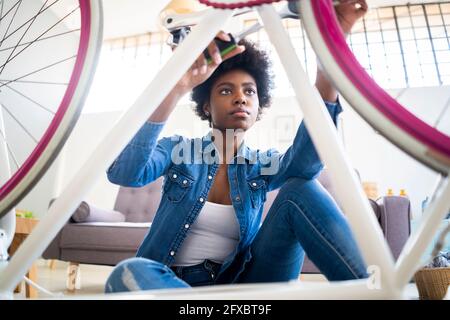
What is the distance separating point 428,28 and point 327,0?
208 cm

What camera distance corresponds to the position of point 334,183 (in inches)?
13.4

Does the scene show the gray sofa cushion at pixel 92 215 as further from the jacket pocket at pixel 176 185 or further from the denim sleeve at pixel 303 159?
the denim sleeve at pixel 303 159

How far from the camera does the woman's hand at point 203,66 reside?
1.54 ft

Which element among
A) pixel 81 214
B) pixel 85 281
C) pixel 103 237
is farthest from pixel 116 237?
pixel 85 281

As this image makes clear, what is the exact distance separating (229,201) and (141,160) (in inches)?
9.4

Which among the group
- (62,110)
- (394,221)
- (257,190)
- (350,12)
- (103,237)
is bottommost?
(103,237)

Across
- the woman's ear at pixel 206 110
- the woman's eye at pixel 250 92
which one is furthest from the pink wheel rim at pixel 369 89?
the woman's ear at pixel 206 110

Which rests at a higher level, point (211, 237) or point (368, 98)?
point (368, 98)

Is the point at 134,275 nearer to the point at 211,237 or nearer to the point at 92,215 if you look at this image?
the point at 211,237

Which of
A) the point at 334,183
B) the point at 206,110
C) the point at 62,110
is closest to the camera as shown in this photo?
the point at 334,183

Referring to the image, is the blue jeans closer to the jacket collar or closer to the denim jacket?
the denim jacket

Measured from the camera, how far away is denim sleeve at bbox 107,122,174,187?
0.52 metres

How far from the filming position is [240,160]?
0.75m
